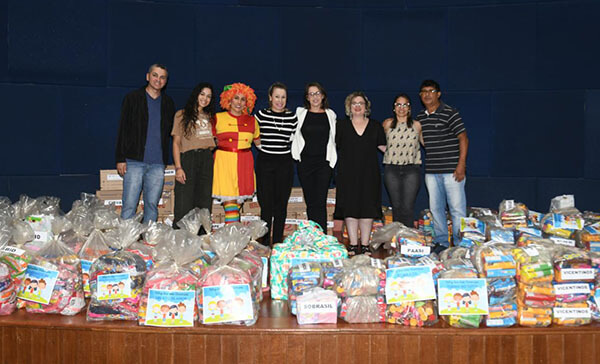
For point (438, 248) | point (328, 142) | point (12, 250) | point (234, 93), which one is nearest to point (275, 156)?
point (328, 142)

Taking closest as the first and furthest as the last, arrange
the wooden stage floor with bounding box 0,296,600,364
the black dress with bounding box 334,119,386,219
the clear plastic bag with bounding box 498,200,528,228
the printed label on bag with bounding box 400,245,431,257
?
the wooden stage floor with bounding box 0,296,600,364, the printed label on bag with bounding box 400,245,431,257, the black dress with bounding box 334,119,386,219, the clear plastic bag with bounding box 498,200,528,228

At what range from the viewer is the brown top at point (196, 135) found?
159 inches

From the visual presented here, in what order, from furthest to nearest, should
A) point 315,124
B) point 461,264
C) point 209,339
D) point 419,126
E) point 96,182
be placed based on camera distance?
point 96,182 → point 419,126 → point 315,124 → point 461,264 → point 209,339

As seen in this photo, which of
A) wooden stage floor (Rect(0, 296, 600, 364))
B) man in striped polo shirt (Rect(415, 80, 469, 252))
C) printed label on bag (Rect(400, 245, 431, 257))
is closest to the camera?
wooden stage floor (Rect(0, 296, 600, 364))

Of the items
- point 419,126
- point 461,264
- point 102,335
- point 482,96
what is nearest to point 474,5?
point 482,96

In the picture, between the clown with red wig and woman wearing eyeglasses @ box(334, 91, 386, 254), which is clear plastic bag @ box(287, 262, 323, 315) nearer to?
woman wearing eyeglasses @ box(334, 91, 386, 254)

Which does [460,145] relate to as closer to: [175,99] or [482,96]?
[482,96]

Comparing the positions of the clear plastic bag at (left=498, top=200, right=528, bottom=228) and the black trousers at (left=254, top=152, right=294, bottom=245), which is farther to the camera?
the clear plastic bag at (left=498, top=200, right=528, bottom=228)

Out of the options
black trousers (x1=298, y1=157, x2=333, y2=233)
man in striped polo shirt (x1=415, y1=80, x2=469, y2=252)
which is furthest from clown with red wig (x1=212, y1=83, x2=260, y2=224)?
man in striped polo shirt (x1=415, y1=80, x2=469, y2=252)

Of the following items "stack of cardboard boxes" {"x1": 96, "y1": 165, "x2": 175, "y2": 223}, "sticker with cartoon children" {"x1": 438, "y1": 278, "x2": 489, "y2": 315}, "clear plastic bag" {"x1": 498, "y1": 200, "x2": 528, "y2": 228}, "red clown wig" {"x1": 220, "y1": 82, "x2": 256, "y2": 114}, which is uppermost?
"red clown wig" {"x1": 220, "y1": 82, "x2": 256, "y2": 114}

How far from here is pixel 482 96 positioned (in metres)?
5.13

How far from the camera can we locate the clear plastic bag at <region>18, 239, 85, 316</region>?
7.43 feet

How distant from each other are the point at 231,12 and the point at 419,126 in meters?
2.43

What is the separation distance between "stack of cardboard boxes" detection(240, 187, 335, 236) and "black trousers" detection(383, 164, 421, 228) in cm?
75
